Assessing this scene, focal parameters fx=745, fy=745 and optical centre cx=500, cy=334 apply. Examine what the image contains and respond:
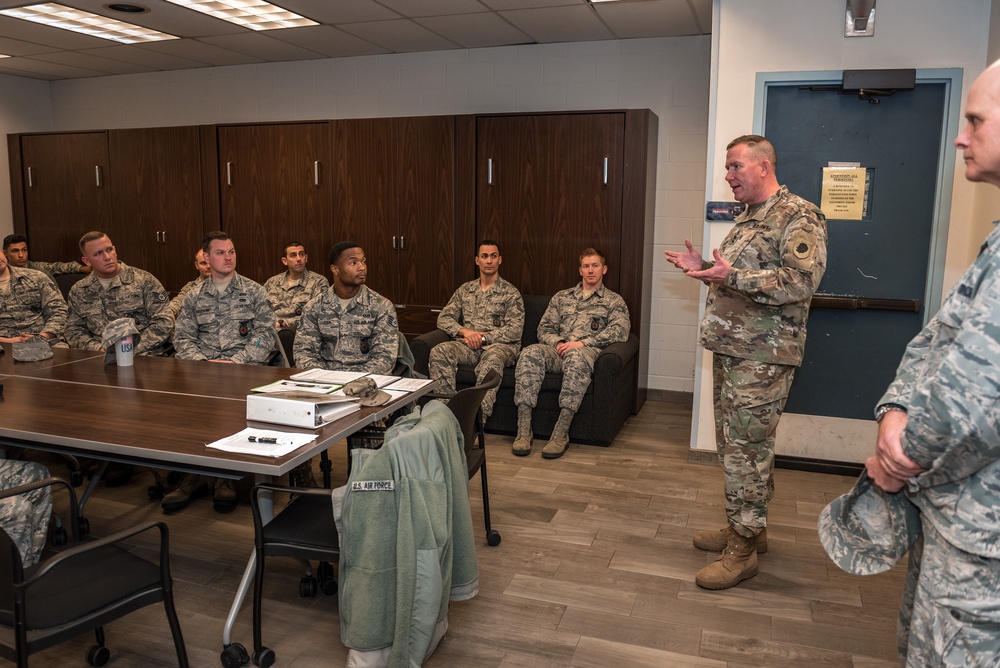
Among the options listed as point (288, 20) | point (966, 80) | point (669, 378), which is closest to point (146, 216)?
point (288, 20)

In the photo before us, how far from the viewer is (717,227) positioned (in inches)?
160

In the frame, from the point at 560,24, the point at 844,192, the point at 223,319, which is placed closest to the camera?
the point at 844,192

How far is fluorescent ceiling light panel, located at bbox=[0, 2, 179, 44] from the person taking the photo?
499cm

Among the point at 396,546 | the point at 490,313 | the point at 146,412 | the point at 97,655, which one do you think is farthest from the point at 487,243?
the point at 97,655

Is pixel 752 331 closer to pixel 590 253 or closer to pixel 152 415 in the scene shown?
pixel 152 415

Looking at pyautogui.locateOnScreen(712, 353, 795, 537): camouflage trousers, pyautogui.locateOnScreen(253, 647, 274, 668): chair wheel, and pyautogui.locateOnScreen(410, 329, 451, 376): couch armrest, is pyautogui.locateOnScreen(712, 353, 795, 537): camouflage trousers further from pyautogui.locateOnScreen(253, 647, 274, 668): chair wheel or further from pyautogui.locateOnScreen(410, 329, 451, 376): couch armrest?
pyautogui.locateOnScreen(410, 329, 451, 376): couch armrest

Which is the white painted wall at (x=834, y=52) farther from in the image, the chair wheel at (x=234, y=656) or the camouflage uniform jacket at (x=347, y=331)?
the chair wheel at (x=234, y=656)

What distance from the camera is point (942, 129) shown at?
379 cm

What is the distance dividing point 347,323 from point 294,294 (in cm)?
206

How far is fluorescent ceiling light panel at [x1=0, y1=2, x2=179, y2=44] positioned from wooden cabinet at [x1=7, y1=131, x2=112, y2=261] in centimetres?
130

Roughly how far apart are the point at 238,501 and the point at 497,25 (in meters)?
3.61

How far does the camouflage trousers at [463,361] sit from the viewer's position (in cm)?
484

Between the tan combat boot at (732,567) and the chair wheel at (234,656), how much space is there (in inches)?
65.5

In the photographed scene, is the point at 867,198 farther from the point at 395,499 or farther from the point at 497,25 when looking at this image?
the point at 395,499
